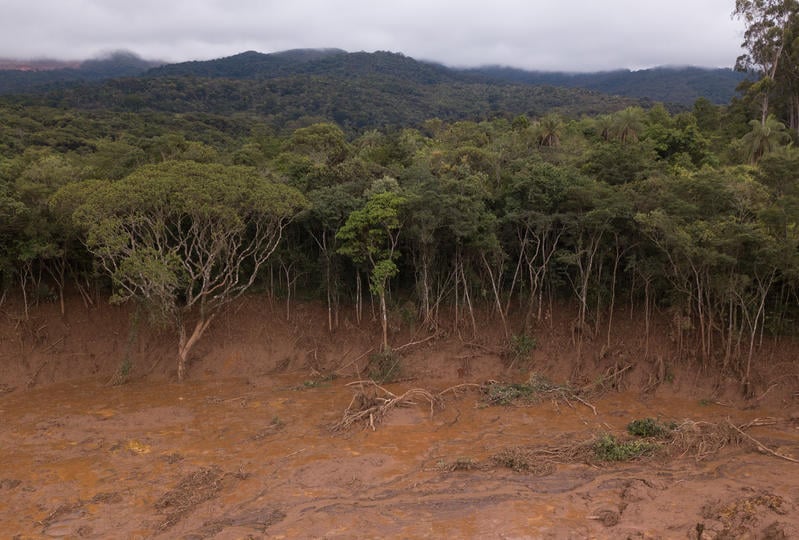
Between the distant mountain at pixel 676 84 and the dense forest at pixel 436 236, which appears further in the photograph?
the distant mountain at pixel 676 84

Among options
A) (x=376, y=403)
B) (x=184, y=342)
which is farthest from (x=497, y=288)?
(x=184, y=342)

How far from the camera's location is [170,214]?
1669cm

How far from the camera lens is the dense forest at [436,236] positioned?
1536cm

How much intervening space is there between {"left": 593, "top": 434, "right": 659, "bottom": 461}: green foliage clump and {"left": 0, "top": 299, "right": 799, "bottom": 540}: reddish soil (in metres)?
0.24

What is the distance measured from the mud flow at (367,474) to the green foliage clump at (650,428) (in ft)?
2.78

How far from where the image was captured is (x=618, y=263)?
61.8ft

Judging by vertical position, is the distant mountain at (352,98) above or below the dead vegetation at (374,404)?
above

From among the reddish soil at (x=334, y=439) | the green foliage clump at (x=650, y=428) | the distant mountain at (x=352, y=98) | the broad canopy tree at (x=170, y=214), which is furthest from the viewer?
the distant mountain at (x=352, y=98)

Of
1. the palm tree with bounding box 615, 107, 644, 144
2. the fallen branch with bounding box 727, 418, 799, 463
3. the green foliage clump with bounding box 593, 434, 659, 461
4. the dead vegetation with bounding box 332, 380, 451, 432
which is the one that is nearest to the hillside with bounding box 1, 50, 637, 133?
the palm tree with bounding box 615, 107, 644, 144

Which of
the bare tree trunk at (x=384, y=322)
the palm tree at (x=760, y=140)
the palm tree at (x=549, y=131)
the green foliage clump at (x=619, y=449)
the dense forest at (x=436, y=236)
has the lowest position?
the green foliage clump at (x=619, y=449)

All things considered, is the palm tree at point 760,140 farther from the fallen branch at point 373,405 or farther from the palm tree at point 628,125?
the fallen branch at point 373,405

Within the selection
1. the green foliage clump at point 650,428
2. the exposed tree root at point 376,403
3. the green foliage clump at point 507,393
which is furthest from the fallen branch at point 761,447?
the exposed tree root at point 376,403

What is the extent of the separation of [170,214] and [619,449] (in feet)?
47.0

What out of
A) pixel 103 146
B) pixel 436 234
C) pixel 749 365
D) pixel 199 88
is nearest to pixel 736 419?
pixel 749 365
